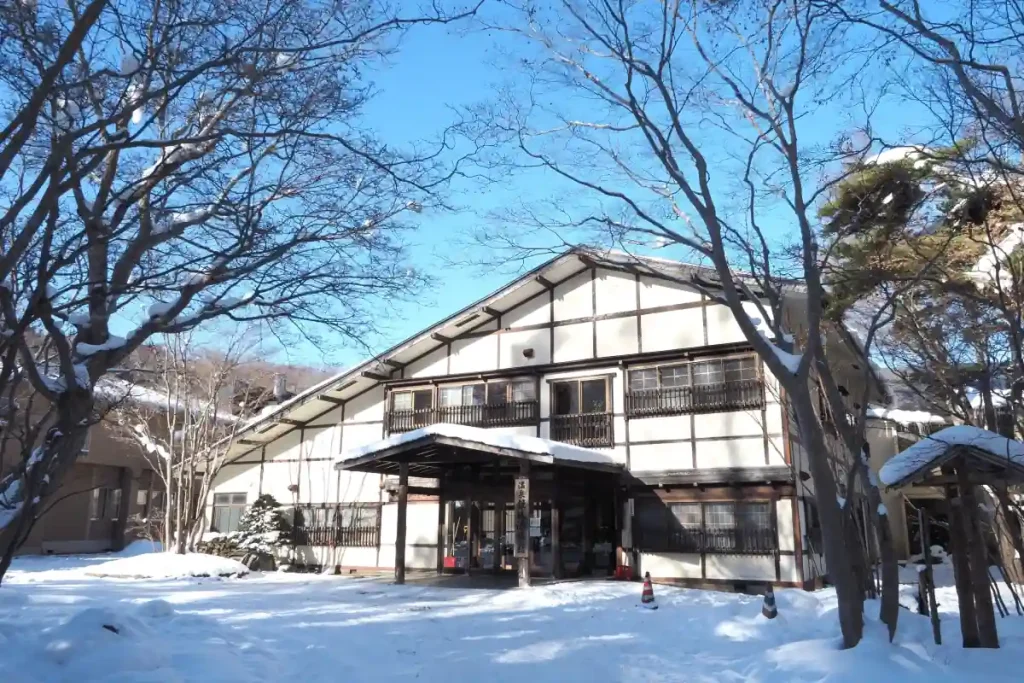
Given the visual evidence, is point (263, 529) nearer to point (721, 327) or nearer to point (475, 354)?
point (475, 354)

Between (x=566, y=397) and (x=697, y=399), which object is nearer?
(x=697, y=399)

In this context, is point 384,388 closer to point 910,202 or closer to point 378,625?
point 378,625

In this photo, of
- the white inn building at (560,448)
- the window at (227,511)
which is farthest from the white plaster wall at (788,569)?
the window at (227,511)

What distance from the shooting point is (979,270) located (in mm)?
11508

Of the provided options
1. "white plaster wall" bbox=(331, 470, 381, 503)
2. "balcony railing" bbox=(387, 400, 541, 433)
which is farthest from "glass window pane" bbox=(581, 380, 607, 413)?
"white plaster wall" bbox=(331, 470, 381, 503)

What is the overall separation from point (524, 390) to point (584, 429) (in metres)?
1.90

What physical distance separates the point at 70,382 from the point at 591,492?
12801 millimetres

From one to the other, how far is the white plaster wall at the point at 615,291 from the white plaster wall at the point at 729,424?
3.09 meters

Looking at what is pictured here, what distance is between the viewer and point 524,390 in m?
18.5

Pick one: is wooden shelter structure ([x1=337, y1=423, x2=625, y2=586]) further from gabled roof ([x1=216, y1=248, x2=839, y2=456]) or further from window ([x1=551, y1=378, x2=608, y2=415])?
gabled roof ([x1=216, y1=248, x2=839, y2=456])

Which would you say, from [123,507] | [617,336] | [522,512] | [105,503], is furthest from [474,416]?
[105,503]

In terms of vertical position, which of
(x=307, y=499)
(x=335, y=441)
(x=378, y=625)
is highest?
(x=335, y=441)

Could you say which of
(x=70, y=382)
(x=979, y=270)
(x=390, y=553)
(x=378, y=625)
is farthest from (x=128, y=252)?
(x=390, y=553)

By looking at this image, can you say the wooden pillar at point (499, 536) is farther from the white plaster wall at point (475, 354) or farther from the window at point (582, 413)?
the white plaster wall at point (475, 354)
